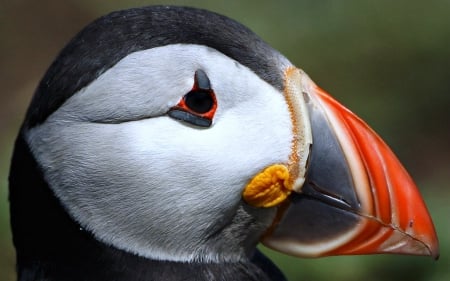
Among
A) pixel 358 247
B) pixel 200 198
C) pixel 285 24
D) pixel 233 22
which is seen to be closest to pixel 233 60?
pixel 233 22

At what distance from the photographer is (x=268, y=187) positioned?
10.4 feet

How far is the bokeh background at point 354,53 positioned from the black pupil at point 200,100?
3.28 m

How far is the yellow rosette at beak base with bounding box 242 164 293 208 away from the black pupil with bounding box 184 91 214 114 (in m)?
0.25

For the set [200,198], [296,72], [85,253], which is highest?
[296,72]

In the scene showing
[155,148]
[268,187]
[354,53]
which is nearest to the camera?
[155,148]

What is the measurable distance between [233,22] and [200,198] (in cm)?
55

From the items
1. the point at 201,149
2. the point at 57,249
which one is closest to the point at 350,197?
the point at 201,149

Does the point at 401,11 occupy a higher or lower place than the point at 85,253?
higher

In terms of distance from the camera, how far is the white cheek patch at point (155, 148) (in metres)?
3.04

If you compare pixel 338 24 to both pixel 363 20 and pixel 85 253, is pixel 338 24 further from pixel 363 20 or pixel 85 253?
pixel 85 253

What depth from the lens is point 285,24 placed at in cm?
763

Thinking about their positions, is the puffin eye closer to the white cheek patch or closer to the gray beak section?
the white cheek patch

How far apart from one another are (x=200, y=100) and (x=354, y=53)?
14.7 feet

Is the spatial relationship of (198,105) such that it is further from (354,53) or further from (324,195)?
(354,53)
